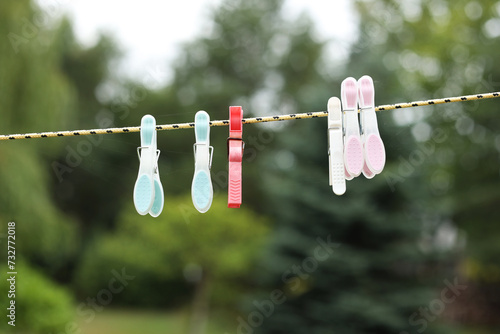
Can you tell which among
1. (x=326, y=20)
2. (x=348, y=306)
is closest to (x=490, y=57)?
(x=326, y=20)

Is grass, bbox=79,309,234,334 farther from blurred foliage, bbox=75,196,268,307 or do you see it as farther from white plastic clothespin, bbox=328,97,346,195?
white plastic clothespin, bbox=328,97,346,195

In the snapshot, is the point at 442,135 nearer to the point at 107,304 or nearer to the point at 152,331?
the point at 152,331

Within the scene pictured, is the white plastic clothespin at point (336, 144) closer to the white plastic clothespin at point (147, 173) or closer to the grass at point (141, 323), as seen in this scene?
the white plastic clothespin at point (147, 173)

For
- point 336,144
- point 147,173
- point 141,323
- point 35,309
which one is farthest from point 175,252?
point 336,144

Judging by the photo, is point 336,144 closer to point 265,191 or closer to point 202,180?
point 202,180

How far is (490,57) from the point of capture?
871 centimetres

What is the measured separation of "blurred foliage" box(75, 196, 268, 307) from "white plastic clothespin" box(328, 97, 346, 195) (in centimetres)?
622

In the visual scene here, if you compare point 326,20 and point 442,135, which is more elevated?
point 326,20

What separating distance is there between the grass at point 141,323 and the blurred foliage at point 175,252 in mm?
291

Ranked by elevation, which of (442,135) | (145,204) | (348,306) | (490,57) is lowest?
(145,204)

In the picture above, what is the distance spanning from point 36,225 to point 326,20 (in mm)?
7408

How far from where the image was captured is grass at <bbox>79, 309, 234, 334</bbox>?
9.67 m

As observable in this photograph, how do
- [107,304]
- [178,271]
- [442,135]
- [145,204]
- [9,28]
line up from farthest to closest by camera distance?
1. [107,304]
2. [178,271]
3. [442,135]
4. [9,28]
5. [145,204]

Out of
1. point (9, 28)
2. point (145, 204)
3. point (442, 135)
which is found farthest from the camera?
point (442, 135)
